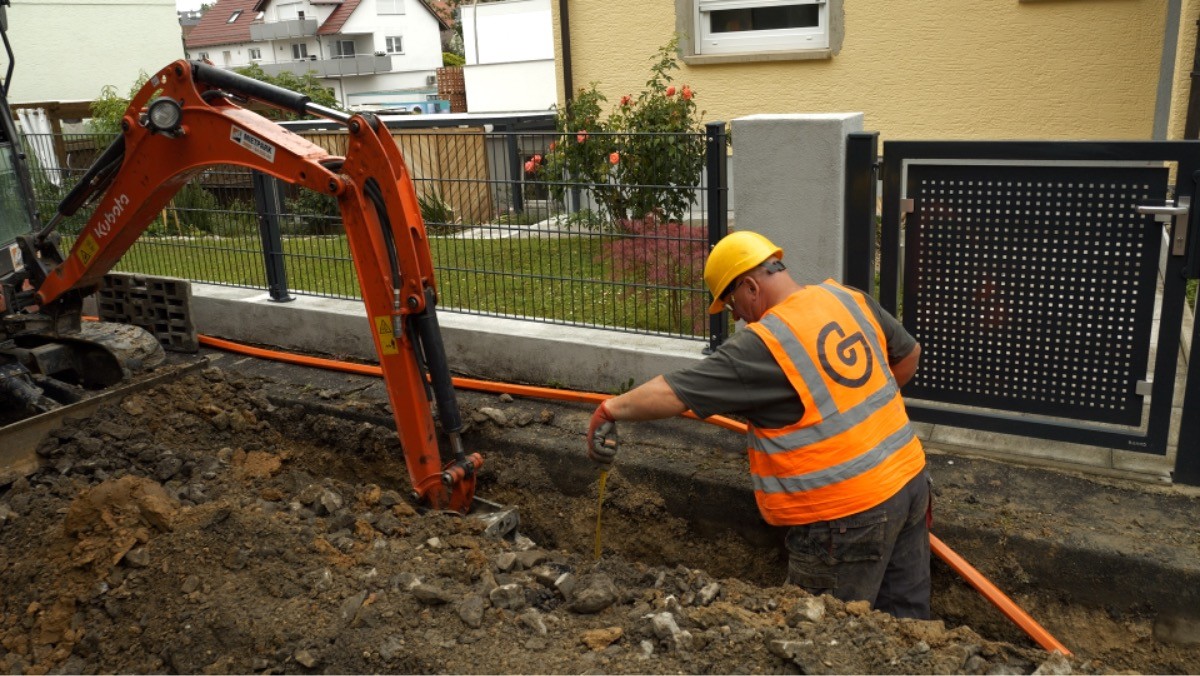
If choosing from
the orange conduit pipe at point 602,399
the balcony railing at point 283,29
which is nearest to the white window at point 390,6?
the balcony railing at point 283,29

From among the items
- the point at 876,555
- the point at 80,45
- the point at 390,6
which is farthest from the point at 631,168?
the point at 390,6

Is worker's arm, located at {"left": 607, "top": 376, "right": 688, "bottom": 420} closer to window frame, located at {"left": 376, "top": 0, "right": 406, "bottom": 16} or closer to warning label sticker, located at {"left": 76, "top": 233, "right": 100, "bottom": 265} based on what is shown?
warning label sticker, located at {"left": 76, "top": 233, "right": 100, "bottom": 265}

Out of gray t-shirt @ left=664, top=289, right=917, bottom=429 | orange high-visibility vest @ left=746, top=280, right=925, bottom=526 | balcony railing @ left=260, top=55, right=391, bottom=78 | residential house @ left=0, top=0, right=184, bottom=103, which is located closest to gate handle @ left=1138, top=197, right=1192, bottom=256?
orange high-visibility vest @ left=746, top=280, right=925, bottom=526

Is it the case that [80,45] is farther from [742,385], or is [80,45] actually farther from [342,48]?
[342,48]

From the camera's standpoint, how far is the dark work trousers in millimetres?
4102

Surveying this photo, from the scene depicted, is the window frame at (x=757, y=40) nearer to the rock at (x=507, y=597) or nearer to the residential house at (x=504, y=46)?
the rock at (x=507, y=597)

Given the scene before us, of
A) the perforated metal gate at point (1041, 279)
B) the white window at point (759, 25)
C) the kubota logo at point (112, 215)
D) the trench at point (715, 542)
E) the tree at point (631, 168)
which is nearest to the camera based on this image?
the trench at point (715, 542)

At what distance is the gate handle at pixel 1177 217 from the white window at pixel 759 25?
557cm

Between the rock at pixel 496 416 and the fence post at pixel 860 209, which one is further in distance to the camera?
the rock at pixel 496 416

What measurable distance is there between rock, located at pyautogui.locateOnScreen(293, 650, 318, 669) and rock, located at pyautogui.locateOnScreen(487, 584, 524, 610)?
732 millimetres

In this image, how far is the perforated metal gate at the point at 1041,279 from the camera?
4.86m

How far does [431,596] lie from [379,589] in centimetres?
28

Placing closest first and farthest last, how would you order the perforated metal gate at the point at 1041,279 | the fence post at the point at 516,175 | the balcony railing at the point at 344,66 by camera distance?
the perforated metal gate at the point at 1041,279, the fence post at the point at 516,175, the balcony railing at the point at 344,66

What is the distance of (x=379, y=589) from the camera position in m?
4.25
